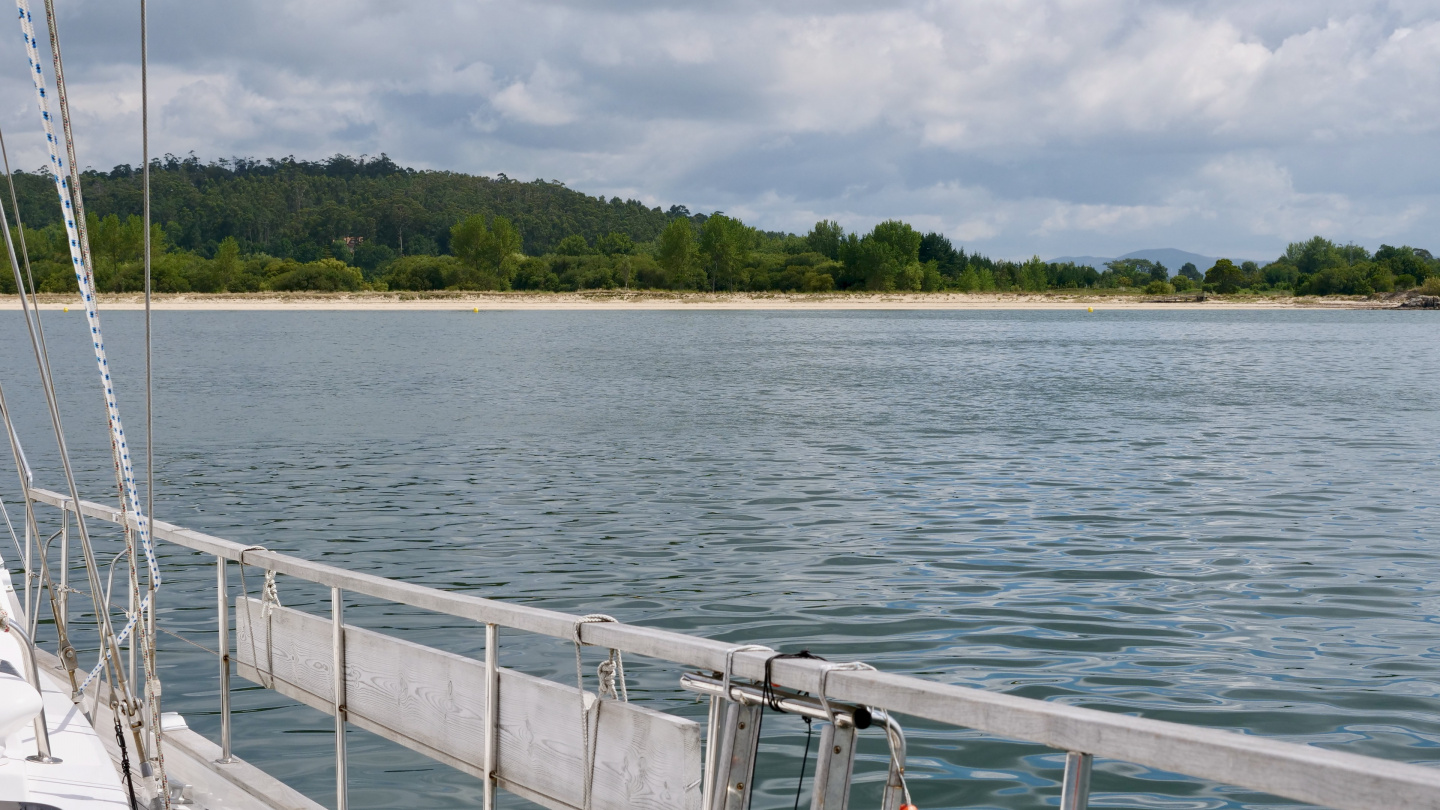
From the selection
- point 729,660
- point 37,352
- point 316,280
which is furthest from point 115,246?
point 729,660

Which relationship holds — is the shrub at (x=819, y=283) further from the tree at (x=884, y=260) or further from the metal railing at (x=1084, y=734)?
the metal railing at (x=1084, y=734)

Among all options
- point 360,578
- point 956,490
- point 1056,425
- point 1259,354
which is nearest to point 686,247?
point 1259,354

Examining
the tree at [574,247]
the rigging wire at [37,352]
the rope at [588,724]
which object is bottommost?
the rope at [588,724]

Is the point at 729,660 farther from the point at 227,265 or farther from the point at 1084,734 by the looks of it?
the point at 227,265

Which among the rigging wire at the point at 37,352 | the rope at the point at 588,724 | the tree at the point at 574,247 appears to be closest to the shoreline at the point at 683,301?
the tree at the point at 574,247

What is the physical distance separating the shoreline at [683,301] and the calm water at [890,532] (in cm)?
10180

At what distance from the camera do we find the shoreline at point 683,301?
138m

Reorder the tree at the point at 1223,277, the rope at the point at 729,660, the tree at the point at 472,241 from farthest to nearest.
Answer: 1. the tree at the point at 1223,277
2. the tree at the point at 472,241
3. the rope at the point at 729,660

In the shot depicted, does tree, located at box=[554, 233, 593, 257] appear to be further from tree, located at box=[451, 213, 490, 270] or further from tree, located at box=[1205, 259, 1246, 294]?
tree, located at box=[1205, 259, 1246, 294]

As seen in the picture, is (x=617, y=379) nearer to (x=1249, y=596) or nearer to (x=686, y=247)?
(x=1249, y=596)

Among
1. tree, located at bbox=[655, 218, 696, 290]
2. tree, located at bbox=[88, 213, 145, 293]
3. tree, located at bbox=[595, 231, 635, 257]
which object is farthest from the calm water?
tree, located at bbox=[595, 231, 635, 257]

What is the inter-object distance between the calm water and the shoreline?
334 ft

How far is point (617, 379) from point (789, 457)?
22.1 meters

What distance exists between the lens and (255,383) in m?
42.1
